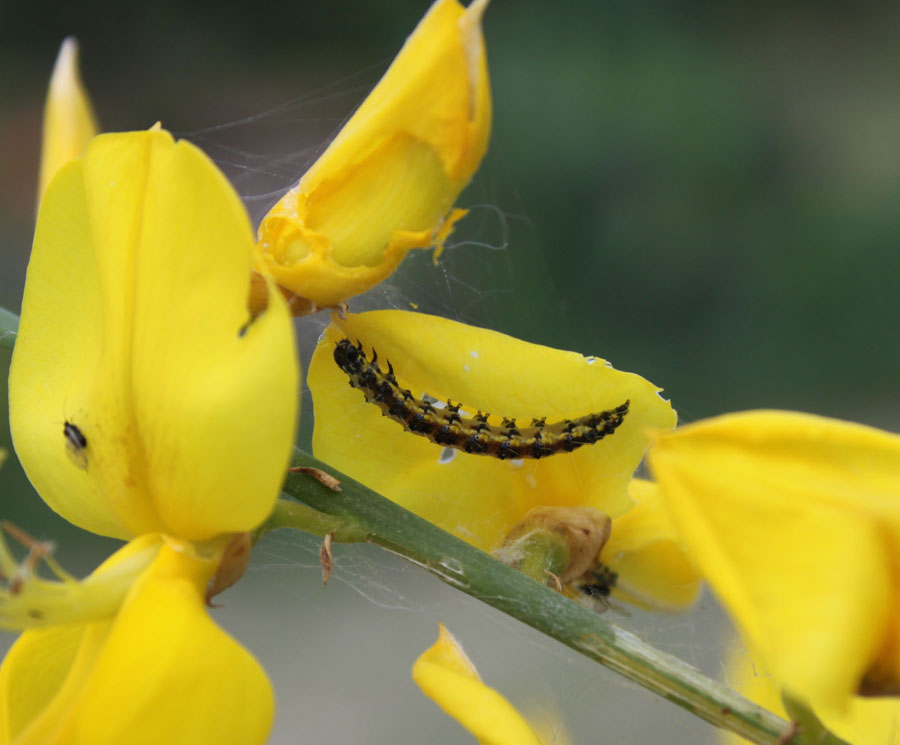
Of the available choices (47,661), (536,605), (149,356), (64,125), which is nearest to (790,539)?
(536,605)

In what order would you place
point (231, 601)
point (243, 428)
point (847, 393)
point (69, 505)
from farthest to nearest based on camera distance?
point (847, 393) → point (231, 601) → point (69, 505) → point (243, 428)

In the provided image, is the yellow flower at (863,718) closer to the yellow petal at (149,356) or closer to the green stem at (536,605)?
the green stem at (536,605)

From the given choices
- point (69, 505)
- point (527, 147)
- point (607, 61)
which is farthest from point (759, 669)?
point (607, 61)

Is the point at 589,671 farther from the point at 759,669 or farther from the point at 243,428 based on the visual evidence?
the point at 243,428

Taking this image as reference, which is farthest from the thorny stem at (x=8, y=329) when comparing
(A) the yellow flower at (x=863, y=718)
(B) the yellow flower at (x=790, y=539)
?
(A) the yellow flower at (x=863, y=718)

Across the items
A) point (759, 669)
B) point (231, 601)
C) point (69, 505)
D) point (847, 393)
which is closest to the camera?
point (69, 505)

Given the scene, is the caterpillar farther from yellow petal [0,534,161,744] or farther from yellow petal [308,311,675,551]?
yellow petal [0,534,161,744]
